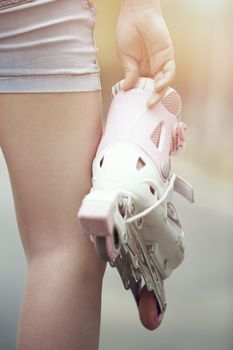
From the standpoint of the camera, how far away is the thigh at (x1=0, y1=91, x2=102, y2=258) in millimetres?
842

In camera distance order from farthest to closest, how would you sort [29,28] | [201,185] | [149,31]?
[201,185]
[149,31]
[29,28]

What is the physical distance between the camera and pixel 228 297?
1314mm

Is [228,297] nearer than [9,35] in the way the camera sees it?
No

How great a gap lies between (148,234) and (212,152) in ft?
1.92

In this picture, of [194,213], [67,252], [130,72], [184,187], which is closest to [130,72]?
[130,72]

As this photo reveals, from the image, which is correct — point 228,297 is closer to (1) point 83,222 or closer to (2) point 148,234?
(2) point 148,234

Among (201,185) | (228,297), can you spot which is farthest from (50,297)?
(201,185)

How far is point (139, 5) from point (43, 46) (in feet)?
0.61

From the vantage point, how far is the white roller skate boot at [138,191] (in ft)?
2.42

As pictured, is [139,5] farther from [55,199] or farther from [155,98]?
[55,199]

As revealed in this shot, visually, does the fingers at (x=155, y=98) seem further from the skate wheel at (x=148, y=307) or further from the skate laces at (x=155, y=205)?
the skate wheel at (x=148, y=307)

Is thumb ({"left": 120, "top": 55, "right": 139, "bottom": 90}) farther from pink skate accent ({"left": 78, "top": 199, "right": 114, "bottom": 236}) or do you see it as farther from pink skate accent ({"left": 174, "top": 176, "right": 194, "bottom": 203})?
pink skate accent ({"left": 78, "top": 199, "right": 114, "bottom": 236})

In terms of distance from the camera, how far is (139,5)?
93cm

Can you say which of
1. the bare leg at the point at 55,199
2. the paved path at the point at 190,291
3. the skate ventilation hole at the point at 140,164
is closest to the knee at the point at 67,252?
the bare leg at the point at 55,199
